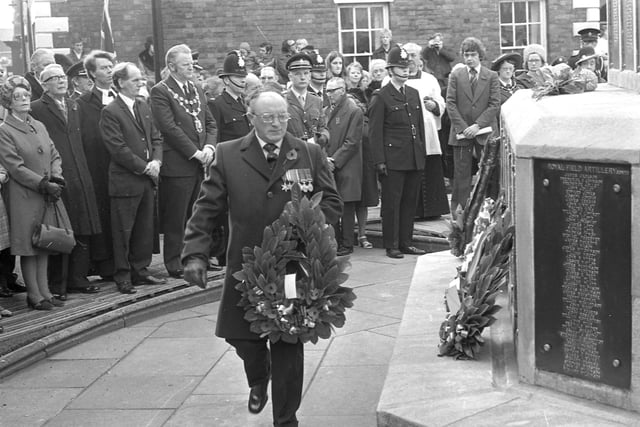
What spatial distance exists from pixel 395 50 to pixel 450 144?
1.72 meters

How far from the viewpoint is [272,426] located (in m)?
6.04

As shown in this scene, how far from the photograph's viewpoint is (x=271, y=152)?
598 centimetres

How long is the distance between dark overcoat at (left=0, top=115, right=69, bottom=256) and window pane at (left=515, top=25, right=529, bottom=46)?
46.6 ft

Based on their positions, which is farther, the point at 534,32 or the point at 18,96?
the point at 534,32

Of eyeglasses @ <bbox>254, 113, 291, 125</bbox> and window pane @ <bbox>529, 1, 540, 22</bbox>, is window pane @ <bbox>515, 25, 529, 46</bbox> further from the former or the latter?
eyeglasses @ <bbox>254, 113, 291, 125</bbox>

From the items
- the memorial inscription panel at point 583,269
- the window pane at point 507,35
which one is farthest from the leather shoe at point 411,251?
the window pane at point 507,35

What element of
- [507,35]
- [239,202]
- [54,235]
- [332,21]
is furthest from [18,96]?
[507,35]

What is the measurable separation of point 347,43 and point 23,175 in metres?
12.9

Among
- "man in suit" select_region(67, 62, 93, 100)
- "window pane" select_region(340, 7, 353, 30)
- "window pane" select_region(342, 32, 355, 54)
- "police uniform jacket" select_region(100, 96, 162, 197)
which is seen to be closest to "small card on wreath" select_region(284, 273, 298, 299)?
"police uniform jacket" select_region(100, 96, 162, 197)

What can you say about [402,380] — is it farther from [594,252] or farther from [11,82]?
[11,82]

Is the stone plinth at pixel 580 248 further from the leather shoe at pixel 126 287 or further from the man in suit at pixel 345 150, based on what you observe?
the man in suit at pixel 345 150

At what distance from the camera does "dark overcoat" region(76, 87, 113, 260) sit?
32.6 feet

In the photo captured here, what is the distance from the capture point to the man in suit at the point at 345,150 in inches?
460

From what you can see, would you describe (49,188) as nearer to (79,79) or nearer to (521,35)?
(79,79)
